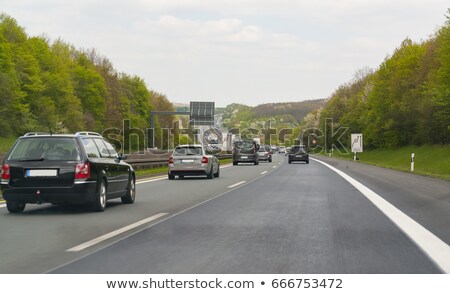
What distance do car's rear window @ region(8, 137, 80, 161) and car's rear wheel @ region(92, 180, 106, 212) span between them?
816 millimetres

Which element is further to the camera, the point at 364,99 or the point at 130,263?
the point at 364,99

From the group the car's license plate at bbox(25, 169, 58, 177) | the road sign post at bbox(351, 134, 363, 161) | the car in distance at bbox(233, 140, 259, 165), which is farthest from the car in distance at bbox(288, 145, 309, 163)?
the car's license plate at bbox(25, 169, 58, 177)

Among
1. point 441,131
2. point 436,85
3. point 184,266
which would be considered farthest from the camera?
point 441,131

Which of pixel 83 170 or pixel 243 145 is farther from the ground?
pixel 83 170

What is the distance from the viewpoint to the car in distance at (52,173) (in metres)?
11.3

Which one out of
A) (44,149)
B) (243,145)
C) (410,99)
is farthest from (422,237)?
(410,99)

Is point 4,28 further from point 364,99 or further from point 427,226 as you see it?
point 427,226

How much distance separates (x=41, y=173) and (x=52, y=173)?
0.19 m

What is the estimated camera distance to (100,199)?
1193 centimetres

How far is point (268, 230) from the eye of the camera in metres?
9.10

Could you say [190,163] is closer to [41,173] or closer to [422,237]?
[41,173]

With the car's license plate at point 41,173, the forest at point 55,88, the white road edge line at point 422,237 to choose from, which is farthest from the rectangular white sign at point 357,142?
the car's license plate at point 41,173

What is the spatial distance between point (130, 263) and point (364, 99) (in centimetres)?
9944
